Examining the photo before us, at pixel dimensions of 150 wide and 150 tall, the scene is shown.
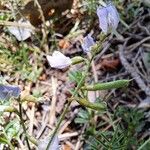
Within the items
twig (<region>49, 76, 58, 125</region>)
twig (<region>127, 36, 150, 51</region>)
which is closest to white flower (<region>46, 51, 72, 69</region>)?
twig (<region>49, 76, 58, 125</region>)

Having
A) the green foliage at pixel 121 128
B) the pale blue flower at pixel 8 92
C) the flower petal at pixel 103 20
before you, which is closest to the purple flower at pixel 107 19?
the flower petal at pixel 103 20

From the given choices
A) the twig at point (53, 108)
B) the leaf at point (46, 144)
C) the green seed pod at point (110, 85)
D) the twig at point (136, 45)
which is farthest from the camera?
the twig at point (136, 45)

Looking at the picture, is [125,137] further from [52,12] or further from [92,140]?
[52,12]

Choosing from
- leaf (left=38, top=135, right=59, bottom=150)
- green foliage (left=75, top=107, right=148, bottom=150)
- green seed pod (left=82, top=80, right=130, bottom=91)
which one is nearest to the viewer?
green seed pod (left=82, top=80, right=130, bottom=91)

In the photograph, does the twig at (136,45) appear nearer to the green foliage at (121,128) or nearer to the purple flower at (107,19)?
the green foliage at (121,128)

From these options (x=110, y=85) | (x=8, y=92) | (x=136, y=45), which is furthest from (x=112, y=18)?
(x=136, y=45)

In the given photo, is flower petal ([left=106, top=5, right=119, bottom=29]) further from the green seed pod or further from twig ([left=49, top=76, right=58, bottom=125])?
twig ([left=49, top=76, right=58, bottom=125])

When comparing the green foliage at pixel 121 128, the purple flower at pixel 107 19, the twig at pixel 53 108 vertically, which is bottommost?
the green foliage at pixel 121 128

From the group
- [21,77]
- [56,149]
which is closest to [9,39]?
[21,77]
